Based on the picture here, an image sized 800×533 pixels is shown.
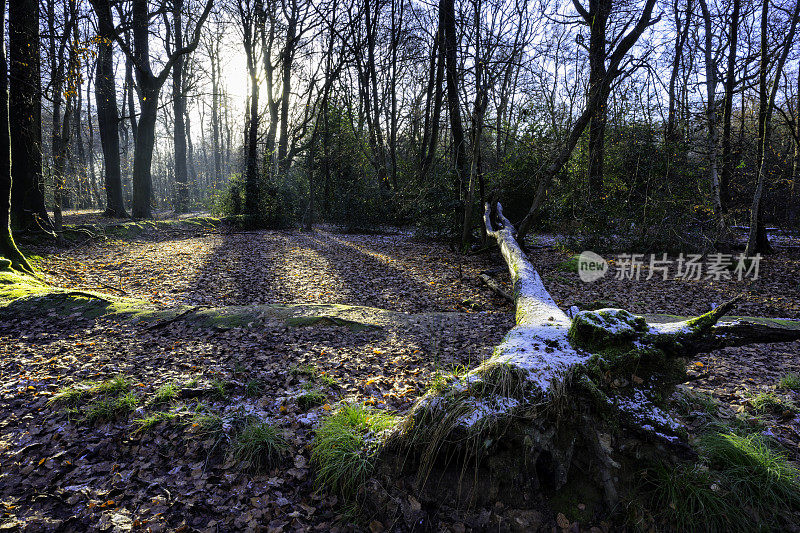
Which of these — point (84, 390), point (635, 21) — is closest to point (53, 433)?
point (84, 390)

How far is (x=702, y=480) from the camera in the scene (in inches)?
93.8

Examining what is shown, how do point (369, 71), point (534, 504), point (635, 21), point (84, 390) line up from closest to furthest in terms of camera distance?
point (534, 504)
point (84, 390)
point (635, 21)
point (369, 71)

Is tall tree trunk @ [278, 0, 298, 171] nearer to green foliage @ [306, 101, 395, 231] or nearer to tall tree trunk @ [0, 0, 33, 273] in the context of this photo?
green foliage @ [306, 101, 395, 231]

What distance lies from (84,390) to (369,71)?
59.9 ft

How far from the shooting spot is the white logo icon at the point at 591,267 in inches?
351

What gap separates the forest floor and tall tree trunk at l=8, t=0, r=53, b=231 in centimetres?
112

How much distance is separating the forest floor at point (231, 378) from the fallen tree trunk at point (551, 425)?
0.57 ft

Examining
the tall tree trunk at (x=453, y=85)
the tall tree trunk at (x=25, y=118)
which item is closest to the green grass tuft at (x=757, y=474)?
the tall tree trunk at (x=453, y=85)

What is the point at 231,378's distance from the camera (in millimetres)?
3869

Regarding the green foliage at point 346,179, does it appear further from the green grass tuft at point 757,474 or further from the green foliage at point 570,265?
the green grass tuft at point 757,474

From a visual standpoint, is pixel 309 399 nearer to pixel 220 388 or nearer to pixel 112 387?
pixel 220 388

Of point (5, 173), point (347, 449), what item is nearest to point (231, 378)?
point (347, 449)

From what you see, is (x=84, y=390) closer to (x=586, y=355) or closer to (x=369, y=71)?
(x=586, y=355)

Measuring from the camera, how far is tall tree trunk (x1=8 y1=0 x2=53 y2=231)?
26.9ft
